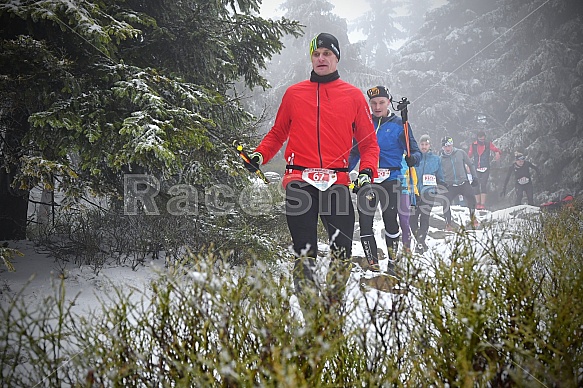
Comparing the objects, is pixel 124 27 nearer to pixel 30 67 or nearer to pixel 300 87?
pixel 30 67

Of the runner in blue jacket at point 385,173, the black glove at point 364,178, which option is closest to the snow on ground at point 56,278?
the black glove at point 364,178

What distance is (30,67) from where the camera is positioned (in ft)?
9.45

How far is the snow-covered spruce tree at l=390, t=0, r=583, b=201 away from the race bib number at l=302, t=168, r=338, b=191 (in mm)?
16455

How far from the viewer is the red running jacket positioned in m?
2.90

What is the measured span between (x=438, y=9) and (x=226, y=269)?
96.8ft

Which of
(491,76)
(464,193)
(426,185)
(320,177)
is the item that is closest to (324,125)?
(320,177)

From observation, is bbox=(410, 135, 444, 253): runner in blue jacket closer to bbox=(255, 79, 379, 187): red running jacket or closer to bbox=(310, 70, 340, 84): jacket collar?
bbox=(255, 79, 379, 187): red running jacket

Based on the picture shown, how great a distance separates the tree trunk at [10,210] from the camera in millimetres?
4070

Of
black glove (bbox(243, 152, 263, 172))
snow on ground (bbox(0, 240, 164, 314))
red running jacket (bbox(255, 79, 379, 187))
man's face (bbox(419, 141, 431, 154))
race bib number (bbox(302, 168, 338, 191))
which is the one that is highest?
man's face (bbox(419, 141, 431, 154))

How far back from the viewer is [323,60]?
121 inches

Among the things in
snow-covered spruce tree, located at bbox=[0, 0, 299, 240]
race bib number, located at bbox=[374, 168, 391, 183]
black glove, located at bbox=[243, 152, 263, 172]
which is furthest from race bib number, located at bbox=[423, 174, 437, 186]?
black glove, located at bbox=[243, 152, 263, 172]

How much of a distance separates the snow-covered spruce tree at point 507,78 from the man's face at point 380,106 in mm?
14369

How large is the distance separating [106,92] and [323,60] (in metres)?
2.05

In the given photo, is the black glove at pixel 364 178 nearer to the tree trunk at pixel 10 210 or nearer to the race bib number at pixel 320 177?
the race bib number at pixel 320 177
